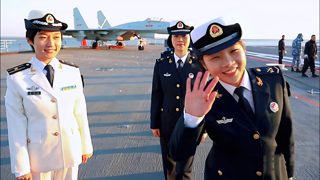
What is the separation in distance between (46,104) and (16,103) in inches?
7.9

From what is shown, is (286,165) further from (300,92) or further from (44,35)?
(300,92)

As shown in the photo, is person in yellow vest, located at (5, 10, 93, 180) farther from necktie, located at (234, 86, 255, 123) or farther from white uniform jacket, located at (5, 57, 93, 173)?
necktie, located at (234, 86, 255, 123)

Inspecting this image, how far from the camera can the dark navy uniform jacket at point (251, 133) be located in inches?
49.8

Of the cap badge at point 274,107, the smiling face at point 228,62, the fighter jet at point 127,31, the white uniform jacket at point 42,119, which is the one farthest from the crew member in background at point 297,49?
the fighter jet at point 127,31

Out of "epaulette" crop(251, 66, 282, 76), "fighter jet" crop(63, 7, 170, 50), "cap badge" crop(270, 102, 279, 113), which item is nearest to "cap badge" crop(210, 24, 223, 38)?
"epaulette" crop(251, 66, 282, 76)

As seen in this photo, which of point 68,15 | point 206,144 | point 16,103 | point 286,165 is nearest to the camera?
point 286,165

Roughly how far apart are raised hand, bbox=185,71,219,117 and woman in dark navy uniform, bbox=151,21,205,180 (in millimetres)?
1341

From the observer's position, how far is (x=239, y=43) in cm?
125

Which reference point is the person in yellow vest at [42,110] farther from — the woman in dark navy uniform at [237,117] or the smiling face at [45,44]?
the woman in dark navy uniform at [237,117]

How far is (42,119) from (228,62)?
144 cm

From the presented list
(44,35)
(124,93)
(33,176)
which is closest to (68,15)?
(44,35)

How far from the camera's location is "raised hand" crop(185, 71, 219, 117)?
105 centimetres

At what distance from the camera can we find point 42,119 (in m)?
1.73

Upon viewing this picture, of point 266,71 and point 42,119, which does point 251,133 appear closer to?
point 266,71
